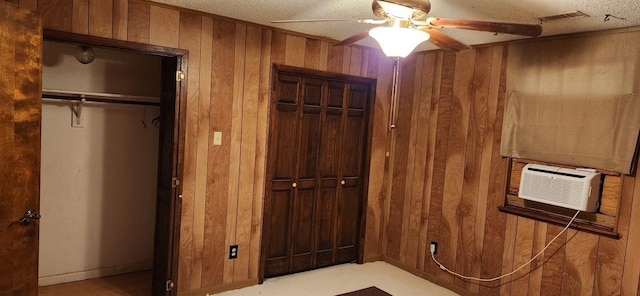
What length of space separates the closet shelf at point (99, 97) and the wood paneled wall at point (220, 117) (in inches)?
31.1

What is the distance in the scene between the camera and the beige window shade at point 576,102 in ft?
9.46

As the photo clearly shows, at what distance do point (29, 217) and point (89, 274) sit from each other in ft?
5.28

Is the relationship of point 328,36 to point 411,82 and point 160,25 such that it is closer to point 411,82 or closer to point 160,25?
point 411,82

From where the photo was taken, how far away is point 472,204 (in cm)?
387

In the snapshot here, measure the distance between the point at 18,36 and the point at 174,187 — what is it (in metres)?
1.43

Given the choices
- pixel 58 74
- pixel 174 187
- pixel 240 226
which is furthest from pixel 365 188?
pixel 58 74

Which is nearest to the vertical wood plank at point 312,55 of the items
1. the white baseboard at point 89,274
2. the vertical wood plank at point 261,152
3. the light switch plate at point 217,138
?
the vertical wood plank at point 261,152

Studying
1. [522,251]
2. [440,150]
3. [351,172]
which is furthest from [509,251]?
[351,172]

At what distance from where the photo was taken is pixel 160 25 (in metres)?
3.13

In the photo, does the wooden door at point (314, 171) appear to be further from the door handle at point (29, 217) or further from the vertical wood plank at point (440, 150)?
the door handle at point (29, 217)

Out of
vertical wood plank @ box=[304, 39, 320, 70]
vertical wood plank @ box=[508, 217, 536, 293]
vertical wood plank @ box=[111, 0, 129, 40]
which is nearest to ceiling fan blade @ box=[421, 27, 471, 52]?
vertical wood plank @ box=[304, 39, 320, 70]

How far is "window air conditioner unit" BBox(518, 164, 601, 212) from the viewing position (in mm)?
3006

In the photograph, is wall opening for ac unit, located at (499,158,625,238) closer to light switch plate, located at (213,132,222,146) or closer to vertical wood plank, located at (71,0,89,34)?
light switch plate, located at (213,132,222,146)

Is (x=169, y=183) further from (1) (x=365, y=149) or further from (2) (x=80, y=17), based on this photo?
(1) (x=365, y=149)
